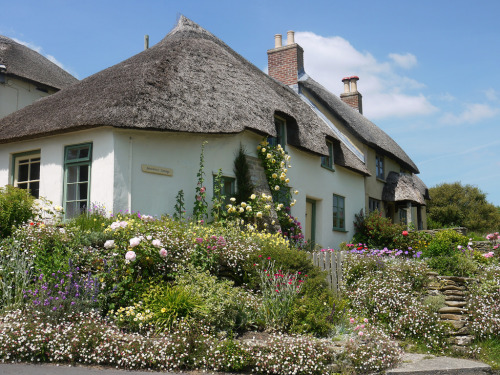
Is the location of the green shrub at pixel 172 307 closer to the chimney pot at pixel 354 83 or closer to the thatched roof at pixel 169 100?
the thatched roof at pixel 169 100

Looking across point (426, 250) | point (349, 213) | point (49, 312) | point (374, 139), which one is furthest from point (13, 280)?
point (374, 139)

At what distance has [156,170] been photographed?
1073cm

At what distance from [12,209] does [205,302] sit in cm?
429

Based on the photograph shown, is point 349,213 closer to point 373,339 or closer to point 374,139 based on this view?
point 374,139

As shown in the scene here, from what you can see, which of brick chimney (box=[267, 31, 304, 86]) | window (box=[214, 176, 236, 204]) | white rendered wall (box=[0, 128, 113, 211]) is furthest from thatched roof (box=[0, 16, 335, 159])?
brick chimney (box=[267, 31, 304, 86])

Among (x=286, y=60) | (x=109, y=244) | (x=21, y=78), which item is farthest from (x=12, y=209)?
(x=286, y=60)

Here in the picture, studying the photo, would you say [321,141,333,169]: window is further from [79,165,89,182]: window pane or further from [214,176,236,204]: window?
[79,165,89,182]: window pane

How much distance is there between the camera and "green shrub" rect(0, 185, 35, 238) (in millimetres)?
8641

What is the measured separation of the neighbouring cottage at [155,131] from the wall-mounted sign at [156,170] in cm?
2

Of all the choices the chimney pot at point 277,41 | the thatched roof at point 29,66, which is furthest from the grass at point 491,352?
the thatched roof at point 29,66

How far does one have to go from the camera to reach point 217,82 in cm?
1239

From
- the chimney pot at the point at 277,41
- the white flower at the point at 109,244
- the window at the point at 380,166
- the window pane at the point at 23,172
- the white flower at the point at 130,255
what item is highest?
the chimney pot at the point at 277,41

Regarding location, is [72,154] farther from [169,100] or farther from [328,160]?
[328,160]

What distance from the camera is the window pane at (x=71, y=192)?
10953 millimetres
